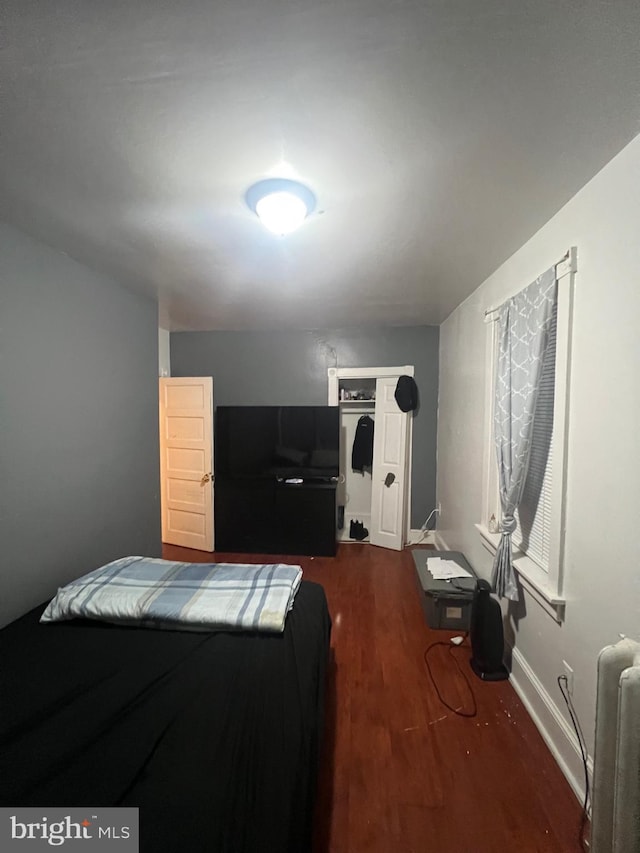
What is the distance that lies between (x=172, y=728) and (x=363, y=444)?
326 centimetres

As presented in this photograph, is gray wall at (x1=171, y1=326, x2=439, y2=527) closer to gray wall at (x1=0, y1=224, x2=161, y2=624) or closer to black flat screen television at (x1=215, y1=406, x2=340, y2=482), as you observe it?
black flat screen television at (x1=215, y1=406, x2=340, y2=482)

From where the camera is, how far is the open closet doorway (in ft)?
12.3

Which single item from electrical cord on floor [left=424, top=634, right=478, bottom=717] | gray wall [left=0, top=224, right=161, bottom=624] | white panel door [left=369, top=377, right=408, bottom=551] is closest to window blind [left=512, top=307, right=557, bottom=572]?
electrical cord on floor [left=424, top=634, right=478, bottom=717]

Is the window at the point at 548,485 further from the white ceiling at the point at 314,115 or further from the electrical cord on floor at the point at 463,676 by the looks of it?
the electrical cord on floor at the point at 463,676

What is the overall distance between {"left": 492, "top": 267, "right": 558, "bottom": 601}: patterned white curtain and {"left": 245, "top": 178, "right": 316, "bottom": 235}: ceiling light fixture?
3.86 feet

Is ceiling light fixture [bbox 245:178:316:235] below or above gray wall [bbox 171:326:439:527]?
above

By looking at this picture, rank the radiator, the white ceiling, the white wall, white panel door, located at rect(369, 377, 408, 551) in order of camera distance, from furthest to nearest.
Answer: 1. white panel door, located at rect(369, 377, 408, 551)
2. the white wall
3. the radiator
4. the white ceiling

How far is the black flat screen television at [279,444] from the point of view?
378cm

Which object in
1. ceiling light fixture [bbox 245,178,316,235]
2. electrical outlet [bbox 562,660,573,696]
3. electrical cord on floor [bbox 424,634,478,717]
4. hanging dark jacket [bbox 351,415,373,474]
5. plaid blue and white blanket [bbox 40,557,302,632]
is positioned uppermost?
ceiling light fixture [bbox 245,178,316,235]

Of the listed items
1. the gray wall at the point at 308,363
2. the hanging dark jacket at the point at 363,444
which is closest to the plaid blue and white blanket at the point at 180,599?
the hanging dark jacket at the point at 363,444

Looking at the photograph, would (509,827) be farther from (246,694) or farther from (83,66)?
(83,66)

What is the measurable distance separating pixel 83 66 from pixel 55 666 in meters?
2.00

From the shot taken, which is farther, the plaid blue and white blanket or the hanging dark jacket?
the hanging dark jacket

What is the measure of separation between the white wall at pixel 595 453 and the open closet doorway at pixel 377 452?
2.02 metres
